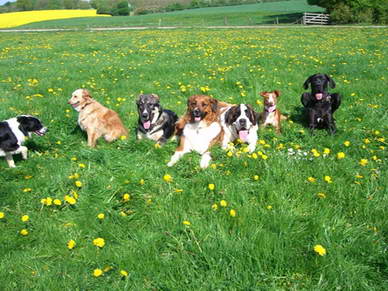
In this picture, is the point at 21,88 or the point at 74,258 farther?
the point at 21,88

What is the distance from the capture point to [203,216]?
289 cm

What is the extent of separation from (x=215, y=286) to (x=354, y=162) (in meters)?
2.94

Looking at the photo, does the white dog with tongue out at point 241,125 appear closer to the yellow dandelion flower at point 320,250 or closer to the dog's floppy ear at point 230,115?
the dog's floppy ear at point 230,115

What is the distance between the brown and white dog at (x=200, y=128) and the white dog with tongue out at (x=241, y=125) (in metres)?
0.28

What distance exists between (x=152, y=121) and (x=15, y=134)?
2279mm

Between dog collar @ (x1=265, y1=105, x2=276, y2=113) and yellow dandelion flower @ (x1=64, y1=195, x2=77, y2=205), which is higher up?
dog collar @ (x1=265, y1=105, x2=276, y2=113)

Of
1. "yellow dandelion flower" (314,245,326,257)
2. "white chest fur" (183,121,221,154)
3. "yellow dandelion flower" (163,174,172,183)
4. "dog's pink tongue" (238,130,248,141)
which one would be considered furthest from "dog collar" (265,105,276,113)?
"yellow dandelion flower" (314,245,326,257)

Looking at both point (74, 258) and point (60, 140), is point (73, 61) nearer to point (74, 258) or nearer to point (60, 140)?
point (60, 140)

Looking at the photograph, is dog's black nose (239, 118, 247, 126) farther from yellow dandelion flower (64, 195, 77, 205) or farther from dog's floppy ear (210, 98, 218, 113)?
yellow dandelion flower (64, 195, 77, 205)

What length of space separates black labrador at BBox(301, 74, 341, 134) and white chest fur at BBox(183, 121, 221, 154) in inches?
80.0

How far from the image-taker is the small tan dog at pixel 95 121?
17.6 feet

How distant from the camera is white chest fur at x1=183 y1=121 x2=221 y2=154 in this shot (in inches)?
193

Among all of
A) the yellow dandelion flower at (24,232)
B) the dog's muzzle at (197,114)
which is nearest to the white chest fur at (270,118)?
the dog's muzzle at (197,114)

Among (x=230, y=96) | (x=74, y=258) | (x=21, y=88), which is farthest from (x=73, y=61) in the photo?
(x=74, y=258)
